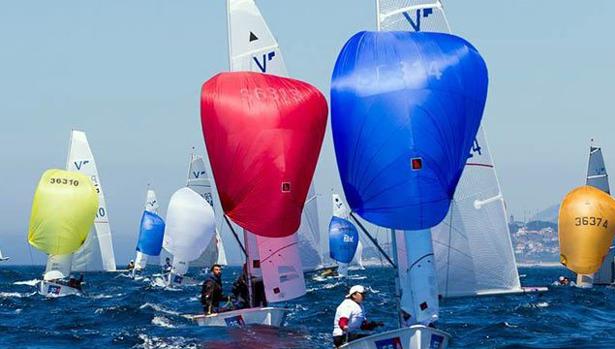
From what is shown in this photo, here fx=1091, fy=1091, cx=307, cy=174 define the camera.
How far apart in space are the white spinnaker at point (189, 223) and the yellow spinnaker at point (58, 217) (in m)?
4.61

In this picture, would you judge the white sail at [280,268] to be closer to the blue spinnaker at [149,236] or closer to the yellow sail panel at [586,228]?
the yellow sail panel at [586,228]

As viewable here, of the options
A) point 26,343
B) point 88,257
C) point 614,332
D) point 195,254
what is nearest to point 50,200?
point 195,254

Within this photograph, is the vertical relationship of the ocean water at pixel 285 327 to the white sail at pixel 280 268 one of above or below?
below

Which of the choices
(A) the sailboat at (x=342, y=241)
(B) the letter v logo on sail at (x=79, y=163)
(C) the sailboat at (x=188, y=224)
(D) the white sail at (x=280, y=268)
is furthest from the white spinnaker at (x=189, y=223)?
(A) the sailboat at (x=342, y=241)

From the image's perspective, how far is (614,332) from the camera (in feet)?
103

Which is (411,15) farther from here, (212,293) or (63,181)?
(63,181)

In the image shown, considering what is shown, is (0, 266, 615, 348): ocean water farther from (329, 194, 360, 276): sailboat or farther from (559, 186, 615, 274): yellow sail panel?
(329, 194, 360, 276): sailboat

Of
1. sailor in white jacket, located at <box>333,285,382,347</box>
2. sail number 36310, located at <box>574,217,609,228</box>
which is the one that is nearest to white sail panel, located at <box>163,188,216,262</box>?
sail number 36310, located at <box>574,217,609,228</box>

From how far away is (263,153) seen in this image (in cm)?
2803

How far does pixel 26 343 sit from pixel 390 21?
41.1ft

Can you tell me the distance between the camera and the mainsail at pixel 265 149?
27844mm

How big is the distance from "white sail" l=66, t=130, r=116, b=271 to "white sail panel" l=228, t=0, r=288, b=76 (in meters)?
24.4

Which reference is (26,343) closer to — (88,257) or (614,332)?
(614,332)

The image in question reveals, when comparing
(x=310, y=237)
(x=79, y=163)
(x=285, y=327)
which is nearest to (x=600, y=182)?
(x=310, y=237)
